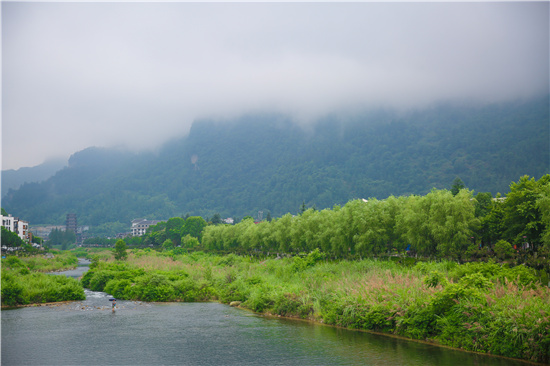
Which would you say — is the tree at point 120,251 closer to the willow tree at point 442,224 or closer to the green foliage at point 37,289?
the green foliage at point 37,289

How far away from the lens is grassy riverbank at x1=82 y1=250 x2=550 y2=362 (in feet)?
90.8

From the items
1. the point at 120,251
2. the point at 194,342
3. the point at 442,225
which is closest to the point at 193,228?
the point at 120,251

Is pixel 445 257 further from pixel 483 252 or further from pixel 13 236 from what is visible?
pixel 13 236

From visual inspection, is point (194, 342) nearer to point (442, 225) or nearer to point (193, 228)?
point (442, 225)

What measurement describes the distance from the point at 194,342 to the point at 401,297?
1616cm

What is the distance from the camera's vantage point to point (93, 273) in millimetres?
67312

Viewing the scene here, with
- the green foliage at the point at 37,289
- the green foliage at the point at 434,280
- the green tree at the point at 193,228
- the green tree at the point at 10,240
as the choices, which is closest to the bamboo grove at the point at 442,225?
the green foliage at the point at 434,280

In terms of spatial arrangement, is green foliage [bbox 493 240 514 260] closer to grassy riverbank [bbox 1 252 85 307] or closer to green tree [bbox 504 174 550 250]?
green tree [bbox 504 174 550 250]

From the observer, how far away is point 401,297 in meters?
34.6

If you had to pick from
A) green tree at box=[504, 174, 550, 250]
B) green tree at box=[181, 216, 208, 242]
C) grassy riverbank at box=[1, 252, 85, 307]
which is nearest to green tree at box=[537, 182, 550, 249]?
green tree at box=[504, 174, 550, 250]

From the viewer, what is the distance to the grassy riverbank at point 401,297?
27.7 meters

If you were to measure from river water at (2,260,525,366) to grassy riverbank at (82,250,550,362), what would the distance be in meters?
1.36

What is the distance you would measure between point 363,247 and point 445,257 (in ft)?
32.9

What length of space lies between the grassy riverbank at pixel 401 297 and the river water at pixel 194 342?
1.36 metres
